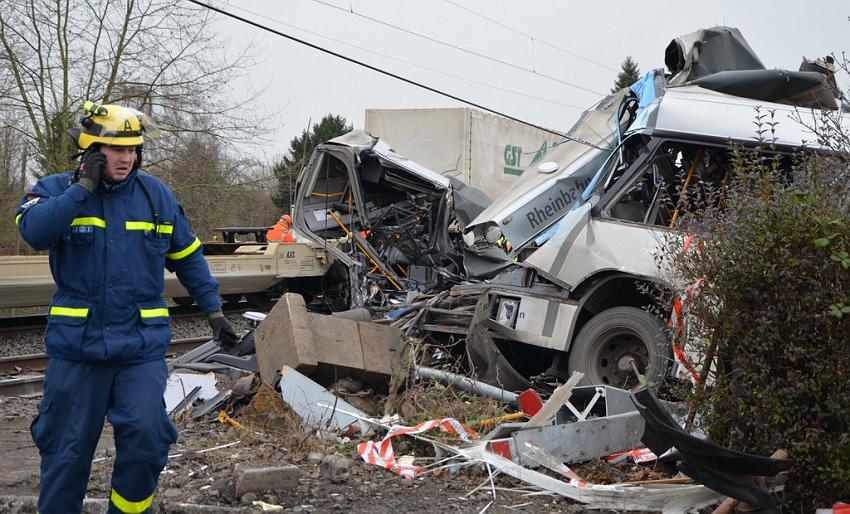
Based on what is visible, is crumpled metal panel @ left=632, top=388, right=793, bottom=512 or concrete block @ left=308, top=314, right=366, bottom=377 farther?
concrete block @ left=308, top=314, right=366, bottom=377

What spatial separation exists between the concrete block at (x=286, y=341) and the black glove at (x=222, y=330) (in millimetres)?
1929

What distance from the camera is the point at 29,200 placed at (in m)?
3.63

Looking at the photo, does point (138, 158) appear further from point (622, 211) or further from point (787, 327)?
point (622, 211)

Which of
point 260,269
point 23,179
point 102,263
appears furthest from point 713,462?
point 23,179

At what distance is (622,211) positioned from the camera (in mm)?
7070

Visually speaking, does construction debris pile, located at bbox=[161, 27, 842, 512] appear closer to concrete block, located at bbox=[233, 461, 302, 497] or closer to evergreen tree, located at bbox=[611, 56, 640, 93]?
concrete block, located at bbox=[233, 461, 302, 497]

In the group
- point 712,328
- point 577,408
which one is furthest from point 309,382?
point 712,328

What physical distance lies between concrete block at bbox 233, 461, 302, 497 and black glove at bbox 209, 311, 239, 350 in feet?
2.23

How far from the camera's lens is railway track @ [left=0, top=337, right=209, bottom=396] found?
8.79m

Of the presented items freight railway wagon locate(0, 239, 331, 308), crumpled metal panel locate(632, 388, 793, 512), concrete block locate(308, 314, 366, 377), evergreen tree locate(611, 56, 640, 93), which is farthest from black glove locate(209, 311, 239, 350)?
evergreen tree locate(611, 56, 640, 93)

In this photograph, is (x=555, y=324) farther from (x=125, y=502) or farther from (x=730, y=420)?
→ (x=125, y=502)

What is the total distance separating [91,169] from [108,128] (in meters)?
0.21

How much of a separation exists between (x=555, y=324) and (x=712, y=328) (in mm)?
2926

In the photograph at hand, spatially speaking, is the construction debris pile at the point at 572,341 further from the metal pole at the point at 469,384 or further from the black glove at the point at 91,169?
the black glove at the point at 91,169
